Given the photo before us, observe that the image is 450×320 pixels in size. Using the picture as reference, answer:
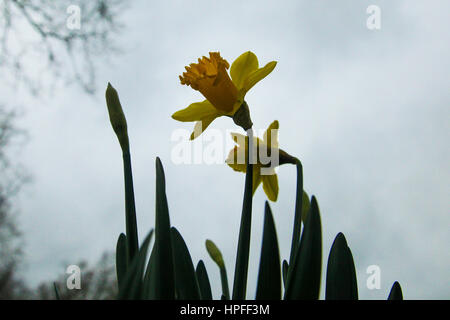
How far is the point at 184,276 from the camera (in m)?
0.66

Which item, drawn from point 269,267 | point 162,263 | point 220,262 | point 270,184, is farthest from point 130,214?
point 220,262

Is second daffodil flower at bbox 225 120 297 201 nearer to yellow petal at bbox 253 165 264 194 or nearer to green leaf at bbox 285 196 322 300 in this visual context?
yellow petal at bbox 253 165 264 194

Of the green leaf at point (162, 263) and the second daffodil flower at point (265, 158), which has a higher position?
the second daffodil flower at point (265, 158)

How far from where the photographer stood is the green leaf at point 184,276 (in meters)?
0.65

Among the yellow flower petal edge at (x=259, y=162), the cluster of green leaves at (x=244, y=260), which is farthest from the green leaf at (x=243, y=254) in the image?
the yellow flower petal edge at (x=259, y=162)

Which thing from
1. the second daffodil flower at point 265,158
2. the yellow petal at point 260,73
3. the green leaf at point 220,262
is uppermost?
the yellow petal at point 260,73

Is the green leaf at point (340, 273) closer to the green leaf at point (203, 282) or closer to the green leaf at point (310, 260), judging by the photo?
the green leaf at point (310, 260)

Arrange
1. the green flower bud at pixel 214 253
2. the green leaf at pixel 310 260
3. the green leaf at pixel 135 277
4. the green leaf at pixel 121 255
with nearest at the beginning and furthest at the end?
the green leaf at pixel 135 277
the green leaf at pixel 310 260
the green leaf at pixel 121 255
the green flower bud at pixel 214 253

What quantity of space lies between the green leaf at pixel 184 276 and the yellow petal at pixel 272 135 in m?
0.27

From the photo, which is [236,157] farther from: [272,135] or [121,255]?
[121,255]

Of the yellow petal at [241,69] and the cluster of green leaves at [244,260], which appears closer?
the cluster of green leaves at [244,260]

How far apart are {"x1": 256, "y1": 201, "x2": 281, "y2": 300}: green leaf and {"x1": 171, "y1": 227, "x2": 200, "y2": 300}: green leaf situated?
5.2 inches

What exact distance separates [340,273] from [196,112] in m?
0.38
